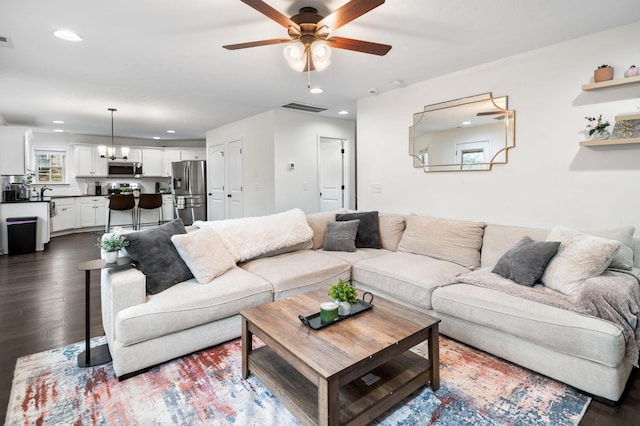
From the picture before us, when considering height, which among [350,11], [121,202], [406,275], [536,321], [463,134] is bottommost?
[536,321]

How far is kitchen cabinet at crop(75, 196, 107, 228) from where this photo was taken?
25.9 ft

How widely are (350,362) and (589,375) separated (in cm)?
142

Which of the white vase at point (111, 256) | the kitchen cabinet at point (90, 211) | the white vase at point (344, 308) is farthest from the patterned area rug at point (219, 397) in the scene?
the kitchen cabinet at point (90, 211)

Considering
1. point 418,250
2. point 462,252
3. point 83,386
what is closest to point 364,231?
point 418,250

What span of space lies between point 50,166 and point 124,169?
1543 mm

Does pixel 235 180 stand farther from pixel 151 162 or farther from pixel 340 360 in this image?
pixel 340 360

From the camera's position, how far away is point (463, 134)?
11.8 ft

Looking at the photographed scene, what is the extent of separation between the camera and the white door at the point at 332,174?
6.36 m

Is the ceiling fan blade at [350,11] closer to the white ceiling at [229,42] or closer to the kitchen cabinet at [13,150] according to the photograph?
the white ceiling at [229,42]

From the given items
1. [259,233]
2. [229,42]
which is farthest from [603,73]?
[259,233]

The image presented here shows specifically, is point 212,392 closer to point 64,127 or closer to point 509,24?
point 509,24

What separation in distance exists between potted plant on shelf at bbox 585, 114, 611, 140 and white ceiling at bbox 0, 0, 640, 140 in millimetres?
446

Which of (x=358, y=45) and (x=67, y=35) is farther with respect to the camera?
(x=67, y=35)

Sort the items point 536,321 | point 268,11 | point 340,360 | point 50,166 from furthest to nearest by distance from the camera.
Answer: point 50,166
point 536,321
point 268,11
point 340,360
